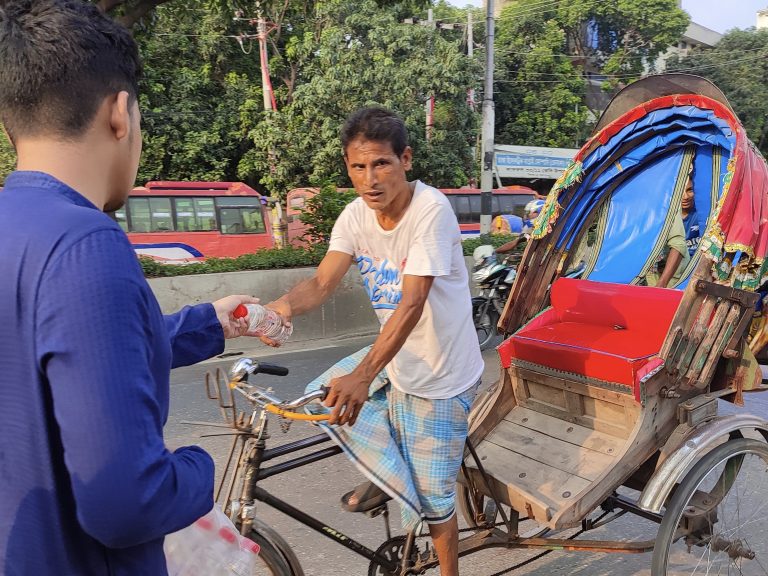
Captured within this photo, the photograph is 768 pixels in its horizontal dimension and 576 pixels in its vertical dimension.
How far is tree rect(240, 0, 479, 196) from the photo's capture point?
51.0ft

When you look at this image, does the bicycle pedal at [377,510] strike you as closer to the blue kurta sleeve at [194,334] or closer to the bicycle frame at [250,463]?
the bicycle frame at [250,463]

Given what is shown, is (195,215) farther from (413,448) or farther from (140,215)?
(413,448)

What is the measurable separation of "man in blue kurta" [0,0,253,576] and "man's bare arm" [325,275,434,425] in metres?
0.79

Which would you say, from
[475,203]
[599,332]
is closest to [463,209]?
[475,203]

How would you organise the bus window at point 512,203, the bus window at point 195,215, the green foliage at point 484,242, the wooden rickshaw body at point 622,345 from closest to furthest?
the wooden rickshaw body at point 622,345, the green foliage at point 484,242, the bus window at point 195,215, the bus window at point 512,203

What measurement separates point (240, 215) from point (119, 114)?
625 inches

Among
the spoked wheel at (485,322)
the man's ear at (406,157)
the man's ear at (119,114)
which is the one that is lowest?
the spoked wheel at (485,322)

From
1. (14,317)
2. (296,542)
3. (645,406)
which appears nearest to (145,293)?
(14,317)

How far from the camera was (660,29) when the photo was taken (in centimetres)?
2331

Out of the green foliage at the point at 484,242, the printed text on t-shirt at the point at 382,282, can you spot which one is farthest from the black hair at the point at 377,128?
the green foliage at the point at 484,242

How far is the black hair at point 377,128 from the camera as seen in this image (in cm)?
192

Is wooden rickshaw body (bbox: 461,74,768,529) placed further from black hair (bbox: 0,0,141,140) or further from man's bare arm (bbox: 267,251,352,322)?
black hair (bbox: 0,0,141,140)

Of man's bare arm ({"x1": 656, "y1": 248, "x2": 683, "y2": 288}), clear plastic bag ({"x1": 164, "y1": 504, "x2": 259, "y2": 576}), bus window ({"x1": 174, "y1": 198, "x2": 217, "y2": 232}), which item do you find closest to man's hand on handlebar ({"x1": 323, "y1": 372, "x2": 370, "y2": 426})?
clear plastic bag ({"x1": 164, "y1": 504, "x2": 259, "y2": 576})

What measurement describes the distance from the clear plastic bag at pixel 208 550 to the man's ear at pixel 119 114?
0.68 metres
